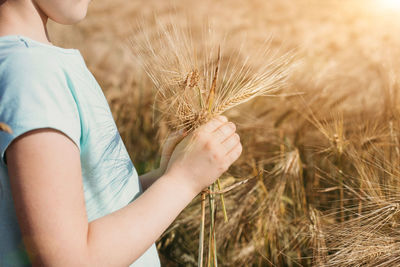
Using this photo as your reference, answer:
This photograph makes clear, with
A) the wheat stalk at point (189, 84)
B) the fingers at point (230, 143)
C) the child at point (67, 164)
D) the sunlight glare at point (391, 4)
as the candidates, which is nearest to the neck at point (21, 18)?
the child at point (67, 164)

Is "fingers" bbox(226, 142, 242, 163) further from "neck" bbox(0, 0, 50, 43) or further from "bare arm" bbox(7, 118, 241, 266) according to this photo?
"neck" bbox(0, 0, 50, 43)

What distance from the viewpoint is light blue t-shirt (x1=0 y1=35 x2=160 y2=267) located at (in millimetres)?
352

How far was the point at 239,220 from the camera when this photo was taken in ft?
2.81

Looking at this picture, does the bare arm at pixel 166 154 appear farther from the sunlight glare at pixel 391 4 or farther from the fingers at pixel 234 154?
the sunlight glare at pixel 391 4

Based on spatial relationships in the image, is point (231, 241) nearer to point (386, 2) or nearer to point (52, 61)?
point (52, 61)

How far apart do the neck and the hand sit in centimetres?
19

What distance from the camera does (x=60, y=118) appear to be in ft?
1.18

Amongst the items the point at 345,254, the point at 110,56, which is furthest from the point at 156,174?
the point at 110,56

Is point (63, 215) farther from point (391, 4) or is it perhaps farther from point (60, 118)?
point (391, 4)

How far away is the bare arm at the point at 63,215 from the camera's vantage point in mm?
346

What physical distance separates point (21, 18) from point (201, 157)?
22 cm

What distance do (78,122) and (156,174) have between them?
187mm

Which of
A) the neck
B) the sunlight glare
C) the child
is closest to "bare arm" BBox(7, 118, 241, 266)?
the child

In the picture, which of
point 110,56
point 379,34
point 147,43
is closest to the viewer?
point 147,43
